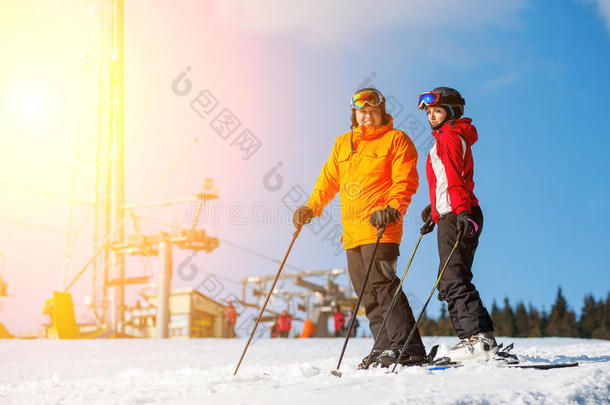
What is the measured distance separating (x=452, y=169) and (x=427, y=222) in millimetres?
568

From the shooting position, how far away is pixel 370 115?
12.9 ft

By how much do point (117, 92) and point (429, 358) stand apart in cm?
2898

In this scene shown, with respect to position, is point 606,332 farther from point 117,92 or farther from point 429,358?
point 429,358

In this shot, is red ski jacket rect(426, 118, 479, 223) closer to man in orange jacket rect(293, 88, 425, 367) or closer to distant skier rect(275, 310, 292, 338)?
man in orange jacket rect(293, 88, 425, 367)

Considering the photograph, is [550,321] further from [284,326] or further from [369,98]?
[369,98]

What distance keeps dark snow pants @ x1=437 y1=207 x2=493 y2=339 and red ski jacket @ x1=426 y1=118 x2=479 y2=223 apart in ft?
0.36

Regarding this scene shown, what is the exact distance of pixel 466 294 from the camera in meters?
3.39

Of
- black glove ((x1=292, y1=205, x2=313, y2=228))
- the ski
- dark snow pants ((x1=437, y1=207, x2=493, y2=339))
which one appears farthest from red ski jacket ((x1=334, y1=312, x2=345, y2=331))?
the ski

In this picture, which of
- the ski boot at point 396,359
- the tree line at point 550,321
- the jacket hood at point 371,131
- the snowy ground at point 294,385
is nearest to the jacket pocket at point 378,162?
the jacket hood at point 371,131

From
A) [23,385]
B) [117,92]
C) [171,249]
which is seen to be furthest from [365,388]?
[117,92]

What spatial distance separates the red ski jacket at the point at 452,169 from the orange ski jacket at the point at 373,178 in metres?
0.16

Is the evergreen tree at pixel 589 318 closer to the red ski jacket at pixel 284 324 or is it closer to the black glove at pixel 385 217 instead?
the red ski jacket at pixel 284 324

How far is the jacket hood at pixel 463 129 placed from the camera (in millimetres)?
3586

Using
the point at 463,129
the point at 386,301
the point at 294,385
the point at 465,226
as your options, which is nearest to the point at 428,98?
the point at 463,129
